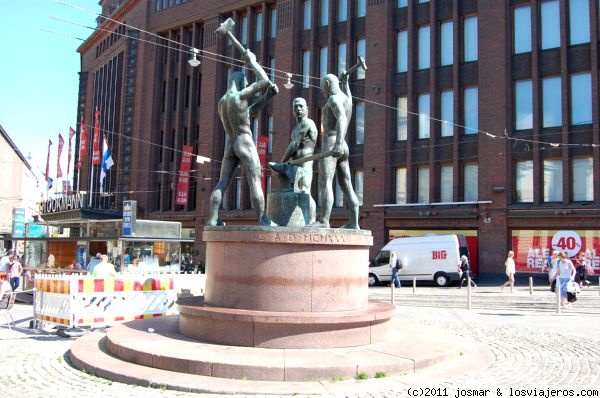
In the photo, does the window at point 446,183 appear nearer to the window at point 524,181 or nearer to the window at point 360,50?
the window at point 524,181

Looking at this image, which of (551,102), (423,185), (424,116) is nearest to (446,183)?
(423,185)

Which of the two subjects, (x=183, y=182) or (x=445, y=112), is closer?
(x=445, y=112)

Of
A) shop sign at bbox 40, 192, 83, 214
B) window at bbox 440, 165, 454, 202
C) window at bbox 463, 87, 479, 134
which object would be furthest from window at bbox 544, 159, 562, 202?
shop sign at bbox 40, 192, 83, 214

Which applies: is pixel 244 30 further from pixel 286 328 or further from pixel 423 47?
pixel 286 328

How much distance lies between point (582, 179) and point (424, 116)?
8907mm

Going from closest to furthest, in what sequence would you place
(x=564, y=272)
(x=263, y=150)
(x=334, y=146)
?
1. (x=334, y=146)
2. (x=564, y=272)
3. (x=263, y=150)

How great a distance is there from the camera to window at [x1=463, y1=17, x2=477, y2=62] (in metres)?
31.0

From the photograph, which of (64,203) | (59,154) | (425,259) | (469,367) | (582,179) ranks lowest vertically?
(469,367)

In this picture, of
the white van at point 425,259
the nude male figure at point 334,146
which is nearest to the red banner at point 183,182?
the white van at point 425,259

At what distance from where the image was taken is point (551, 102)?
2869 cm

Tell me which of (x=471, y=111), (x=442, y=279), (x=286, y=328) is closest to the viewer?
(x=286, y=328)

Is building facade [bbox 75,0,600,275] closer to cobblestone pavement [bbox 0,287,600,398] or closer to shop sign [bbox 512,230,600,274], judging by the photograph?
shop sign [bbox 512,230,600,274]

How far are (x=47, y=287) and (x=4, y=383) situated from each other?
5054 millimetres

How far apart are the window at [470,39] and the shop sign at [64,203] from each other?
24042 millimetres
